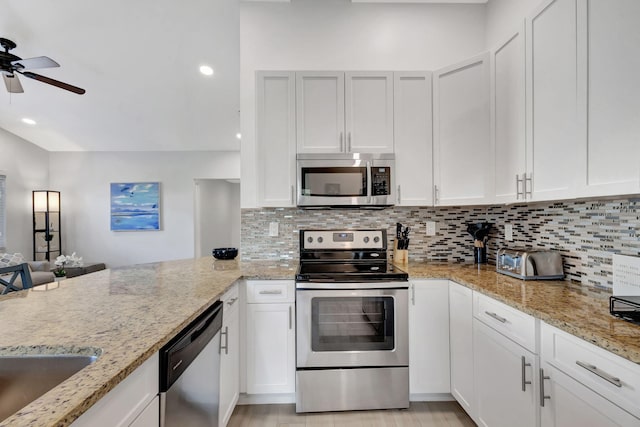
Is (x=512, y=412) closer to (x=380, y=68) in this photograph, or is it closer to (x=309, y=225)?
(x=309, y=225)

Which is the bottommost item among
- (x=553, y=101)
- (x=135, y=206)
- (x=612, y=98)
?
(x=135, y=206)

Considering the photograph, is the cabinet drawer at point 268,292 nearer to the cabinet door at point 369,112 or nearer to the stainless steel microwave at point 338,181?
the stainless steel microwave at point 338,181

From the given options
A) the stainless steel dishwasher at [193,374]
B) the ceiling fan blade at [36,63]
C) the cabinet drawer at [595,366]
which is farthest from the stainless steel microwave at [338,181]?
the ceiling fan blade at [36,63]

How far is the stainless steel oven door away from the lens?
74.3 inches

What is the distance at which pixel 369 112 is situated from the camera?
7.41 feet

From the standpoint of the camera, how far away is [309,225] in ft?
8.27

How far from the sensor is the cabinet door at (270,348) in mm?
1938

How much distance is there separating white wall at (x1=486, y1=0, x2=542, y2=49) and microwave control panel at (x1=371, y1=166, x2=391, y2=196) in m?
1.09

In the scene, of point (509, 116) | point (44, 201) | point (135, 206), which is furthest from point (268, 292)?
point (44, 201)

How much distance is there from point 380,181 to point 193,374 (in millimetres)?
1677

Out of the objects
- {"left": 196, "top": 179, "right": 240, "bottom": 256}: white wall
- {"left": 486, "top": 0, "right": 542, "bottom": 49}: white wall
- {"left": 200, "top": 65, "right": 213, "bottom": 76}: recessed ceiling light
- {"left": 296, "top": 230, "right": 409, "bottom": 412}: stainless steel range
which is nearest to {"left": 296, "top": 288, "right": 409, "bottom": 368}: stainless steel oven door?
{"left": 296, "top": 230, "right": 409, "bottom": 412}: stainless steel range

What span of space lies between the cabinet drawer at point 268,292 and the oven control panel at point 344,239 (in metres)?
0.53

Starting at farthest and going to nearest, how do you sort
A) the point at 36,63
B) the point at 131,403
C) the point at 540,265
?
1. the point at 36,63
2. the point at 540,265
3. the point at 131,403

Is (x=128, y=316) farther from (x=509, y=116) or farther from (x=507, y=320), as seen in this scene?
(x=509, y=116)
